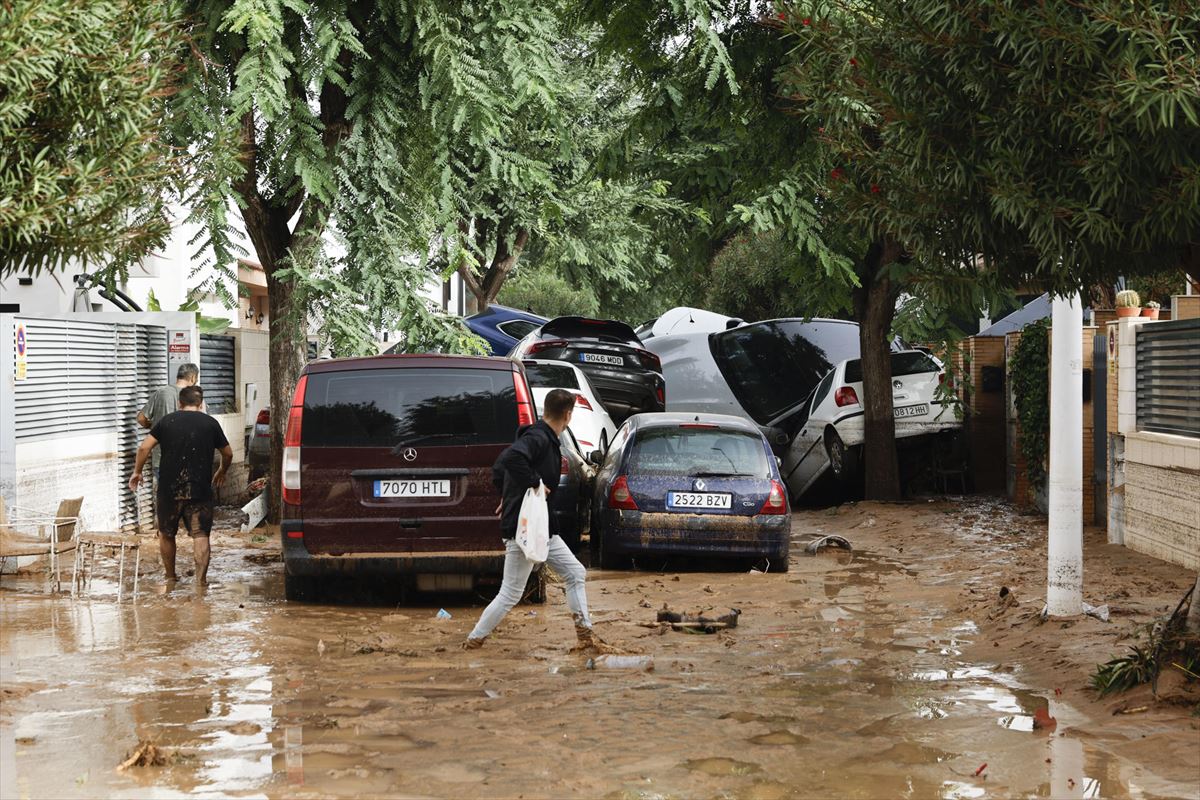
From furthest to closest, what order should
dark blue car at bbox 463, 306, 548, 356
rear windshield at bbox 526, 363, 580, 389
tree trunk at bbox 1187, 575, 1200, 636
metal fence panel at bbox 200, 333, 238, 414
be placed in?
dark blue car at bbox 463, 306, 548, 356, metal fence panel at bbox 200, 333, 238, 414, rear windshield at bbox 526, 363, 580, 389, tree trunk at bbox 1187, 575, 1200, 636

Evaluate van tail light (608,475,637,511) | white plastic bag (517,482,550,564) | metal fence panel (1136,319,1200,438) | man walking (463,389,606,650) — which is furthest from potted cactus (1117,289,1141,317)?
white plastic bag (517,482,550,564)

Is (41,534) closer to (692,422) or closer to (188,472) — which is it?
(188,472)

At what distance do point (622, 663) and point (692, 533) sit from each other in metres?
4.02

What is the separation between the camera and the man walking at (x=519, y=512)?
360 inches

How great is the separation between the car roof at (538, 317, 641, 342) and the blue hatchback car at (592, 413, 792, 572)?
27.1 feet

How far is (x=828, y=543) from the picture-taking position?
15305 mm

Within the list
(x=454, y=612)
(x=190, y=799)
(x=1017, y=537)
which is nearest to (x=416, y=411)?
(x=454, y=612)

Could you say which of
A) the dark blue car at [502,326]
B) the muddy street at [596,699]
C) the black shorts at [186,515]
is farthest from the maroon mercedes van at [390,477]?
the dark blue car at [502,326]

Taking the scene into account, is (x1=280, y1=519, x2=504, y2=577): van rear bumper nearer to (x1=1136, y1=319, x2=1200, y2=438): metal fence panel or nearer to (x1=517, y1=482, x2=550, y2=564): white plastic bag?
(x1=517, y1=482, x2=550, y2=564): white plastic bag

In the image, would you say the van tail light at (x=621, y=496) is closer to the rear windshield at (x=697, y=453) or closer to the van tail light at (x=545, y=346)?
the rear windshield at (x=697, y=453)

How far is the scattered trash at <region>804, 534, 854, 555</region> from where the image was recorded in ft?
49.0

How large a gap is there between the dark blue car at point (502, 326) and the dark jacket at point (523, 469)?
1628 centimetres

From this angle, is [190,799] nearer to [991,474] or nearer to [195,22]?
[195,22]

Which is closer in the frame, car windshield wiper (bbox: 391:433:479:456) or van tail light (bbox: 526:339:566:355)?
car windshield wiper (bbox: 391:433:479:456)
